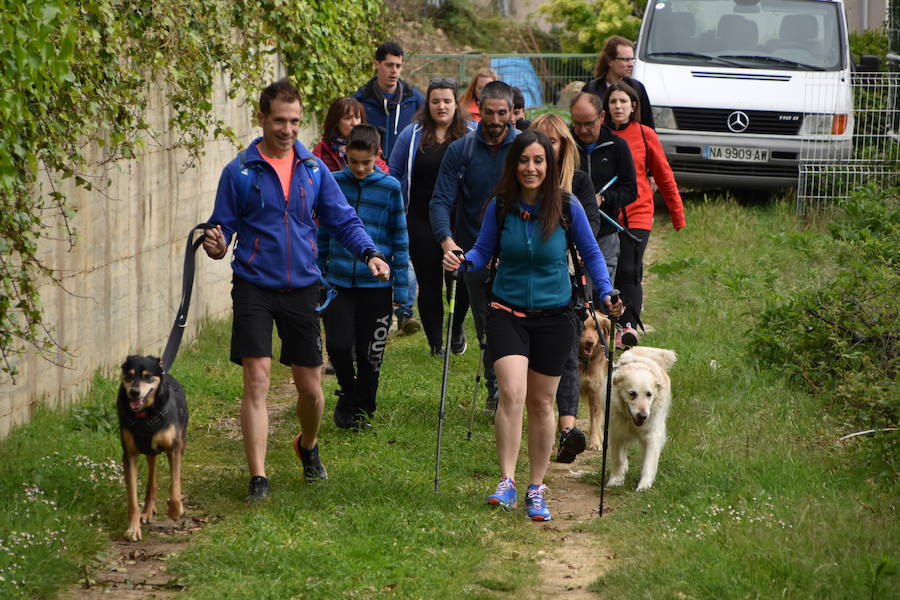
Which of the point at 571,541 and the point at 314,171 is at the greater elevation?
the point at 314,171

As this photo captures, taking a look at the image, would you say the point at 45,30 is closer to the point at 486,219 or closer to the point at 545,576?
the point at 486,219

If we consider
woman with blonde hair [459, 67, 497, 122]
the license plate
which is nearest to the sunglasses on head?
woman with blonde hair [459, 67, 497, 122]

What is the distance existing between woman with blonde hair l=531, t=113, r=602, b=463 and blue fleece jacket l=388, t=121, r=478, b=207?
1.84m

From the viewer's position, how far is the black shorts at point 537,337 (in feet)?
20.6

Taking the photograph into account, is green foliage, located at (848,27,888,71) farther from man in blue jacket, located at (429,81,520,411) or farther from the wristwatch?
the wristwatch

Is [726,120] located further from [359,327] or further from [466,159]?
[359,327]

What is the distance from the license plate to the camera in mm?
15195

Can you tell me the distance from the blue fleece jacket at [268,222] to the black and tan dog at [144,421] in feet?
2.42

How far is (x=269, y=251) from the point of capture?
6184 millimetres

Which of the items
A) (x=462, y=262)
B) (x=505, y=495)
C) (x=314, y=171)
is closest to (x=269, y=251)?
(x=314, y=171)

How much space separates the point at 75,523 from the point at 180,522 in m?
0.55

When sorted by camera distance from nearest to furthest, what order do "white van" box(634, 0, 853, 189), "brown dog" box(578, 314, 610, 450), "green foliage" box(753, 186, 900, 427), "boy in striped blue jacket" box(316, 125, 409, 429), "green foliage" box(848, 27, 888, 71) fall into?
"green foliage" box(753, 186, 900, 427) < "boy in striped blue jacket" box(316, 125, 409, 429) < "brown dog" box(578, 314, 610, 450) < "white van" box(634, 0, 853, 189) < "green foliage" box(848, 27, 888, 71)

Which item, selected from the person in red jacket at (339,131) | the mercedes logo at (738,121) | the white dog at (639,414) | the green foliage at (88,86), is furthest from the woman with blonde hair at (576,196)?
the mercedes logo at (738,121)

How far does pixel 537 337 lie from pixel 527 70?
69.3 ft
